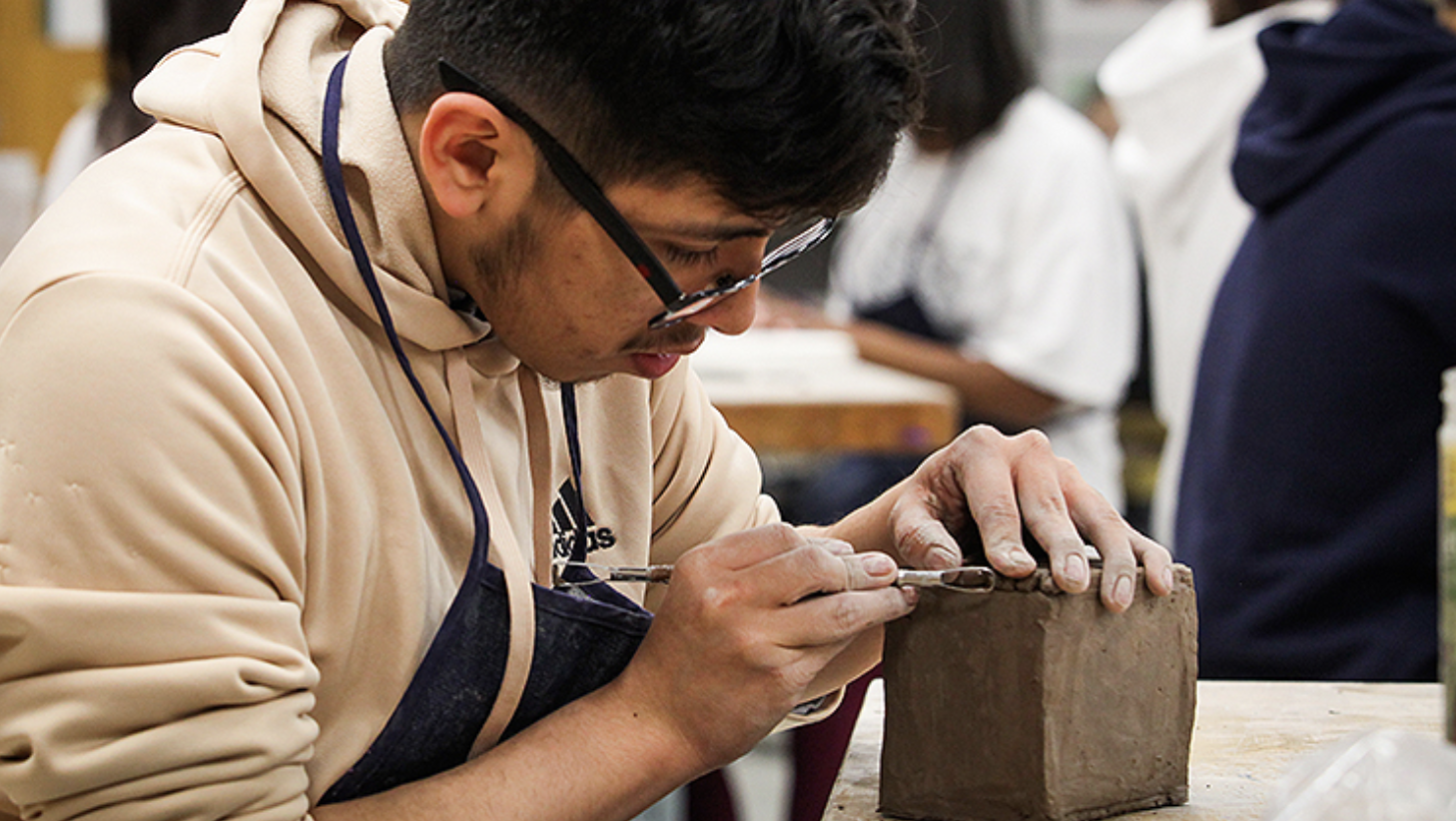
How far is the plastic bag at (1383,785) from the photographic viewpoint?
782 mm

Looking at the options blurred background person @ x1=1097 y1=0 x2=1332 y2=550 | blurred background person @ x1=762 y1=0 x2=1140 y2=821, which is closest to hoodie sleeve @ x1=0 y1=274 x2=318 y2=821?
blurred background person @ x1=1097 y1=0 x2=1332 y2=550

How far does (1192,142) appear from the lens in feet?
10.1

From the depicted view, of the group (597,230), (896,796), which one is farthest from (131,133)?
→ (896,796)

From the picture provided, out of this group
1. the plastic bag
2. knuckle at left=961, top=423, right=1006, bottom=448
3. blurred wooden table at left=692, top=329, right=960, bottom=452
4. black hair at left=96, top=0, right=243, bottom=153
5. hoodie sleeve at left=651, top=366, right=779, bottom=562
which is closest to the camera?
the plastic bag

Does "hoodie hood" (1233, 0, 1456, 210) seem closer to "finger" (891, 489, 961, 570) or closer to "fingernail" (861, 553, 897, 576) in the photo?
"finger" (891, 489, 961, 570)

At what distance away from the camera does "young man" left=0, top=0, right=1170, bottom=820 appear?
0.99 metres

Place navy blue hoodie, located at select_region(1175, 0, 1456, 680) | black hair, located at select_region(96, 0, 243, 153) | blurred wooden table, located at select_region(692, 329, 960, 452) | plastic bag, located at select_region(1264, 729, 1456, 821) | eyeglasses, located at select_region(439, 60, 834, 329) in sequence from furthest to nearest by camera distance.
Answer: blurred wooden table, located at select_region(692, 329, 960, 452) < black hair, located at select_region(96, 0, 243, 153) < navy blue hoodie, located at select_region(1175, 0, 1456, 680) < eyeglasses, located at select_region(439, 60, 834, 329) < plastic bag, located at select_region(1264, 729, 1456, 821)

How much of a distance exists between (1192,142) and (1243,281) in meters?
0.90

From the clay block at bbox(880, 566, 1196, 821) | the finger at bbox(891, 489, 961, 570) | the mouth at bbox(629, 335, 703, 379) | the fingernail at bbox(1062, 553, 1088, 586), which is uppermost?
the mouth at bbox(629, 335, 703, 379)

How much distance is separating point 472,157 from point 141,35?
1.79 metres

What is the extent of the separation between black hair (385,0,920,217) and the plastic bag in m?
0.54

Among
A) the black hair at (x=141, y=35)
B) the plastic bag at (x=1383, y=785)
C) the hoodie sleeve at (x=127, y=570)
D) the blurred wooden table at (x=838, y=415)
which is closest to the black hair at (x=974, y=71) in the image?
the blurred wooden table at (x=838, y=415)

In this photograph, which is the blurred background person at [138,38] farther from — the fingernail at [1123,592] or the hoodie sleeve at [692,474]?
the fingernail at [1123,592]

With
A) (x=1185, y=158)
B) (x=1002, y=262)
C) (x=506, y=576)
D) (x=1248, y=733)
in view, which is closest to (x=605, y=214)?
(x=506, y=576)
